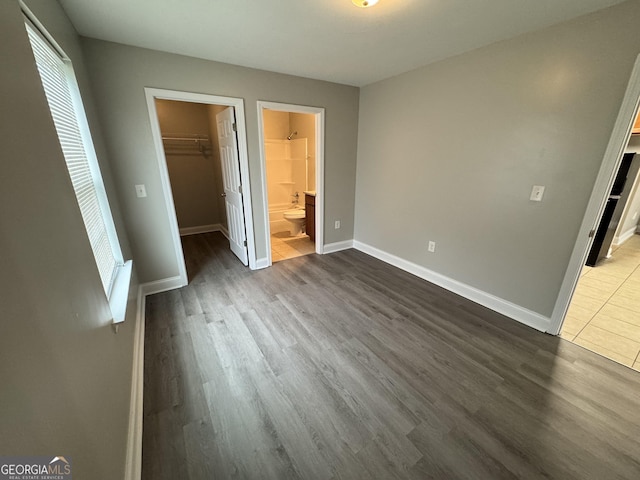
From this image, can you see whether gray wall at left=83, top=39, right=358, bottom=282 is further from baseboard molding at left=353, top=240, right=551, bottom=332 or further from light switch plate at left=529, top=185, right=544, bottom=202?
light switch plate at left=529, top=185, right=544, bottom=202

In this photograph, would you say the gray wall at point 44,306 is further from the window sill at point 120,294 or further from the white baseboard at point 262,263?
the white baseboard at point 262,263

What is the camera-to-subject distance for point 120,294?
1.65 m

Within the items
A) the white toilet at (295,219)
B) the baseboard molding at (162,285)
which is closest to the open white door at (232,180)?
the baseboard molding at (162,285)

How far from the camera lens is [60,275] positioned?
2.81ft

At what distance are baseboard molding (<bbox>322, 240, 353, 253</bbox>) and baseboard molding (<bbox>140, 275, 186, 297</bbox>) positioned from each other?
1.99m

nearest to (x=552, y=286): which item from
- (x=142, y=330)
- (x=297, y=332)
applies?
(x=297, y=332)

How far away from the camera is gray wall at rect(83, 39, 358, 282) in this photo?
7.23 ft

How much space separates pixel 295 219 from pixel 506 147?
3212 millimetres

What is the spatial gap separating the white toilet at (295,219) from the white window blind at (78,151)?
276 centimetres

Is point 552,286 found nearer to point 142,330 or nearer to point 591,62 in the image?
point 591,62

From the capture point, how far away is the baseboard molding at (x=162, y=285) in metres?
2.73

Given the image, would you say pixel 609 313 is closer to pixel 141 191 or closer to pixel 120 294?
pixel 120 294

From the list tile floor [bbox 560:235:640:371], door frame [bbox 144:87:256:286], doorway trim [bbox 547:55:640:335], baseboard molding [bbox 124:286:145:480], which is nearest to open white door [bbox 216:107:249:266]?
door frame [bbox 144:87:256:286]

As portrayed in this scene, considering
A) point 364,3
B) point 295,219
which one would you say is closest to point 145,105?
point 364,3
